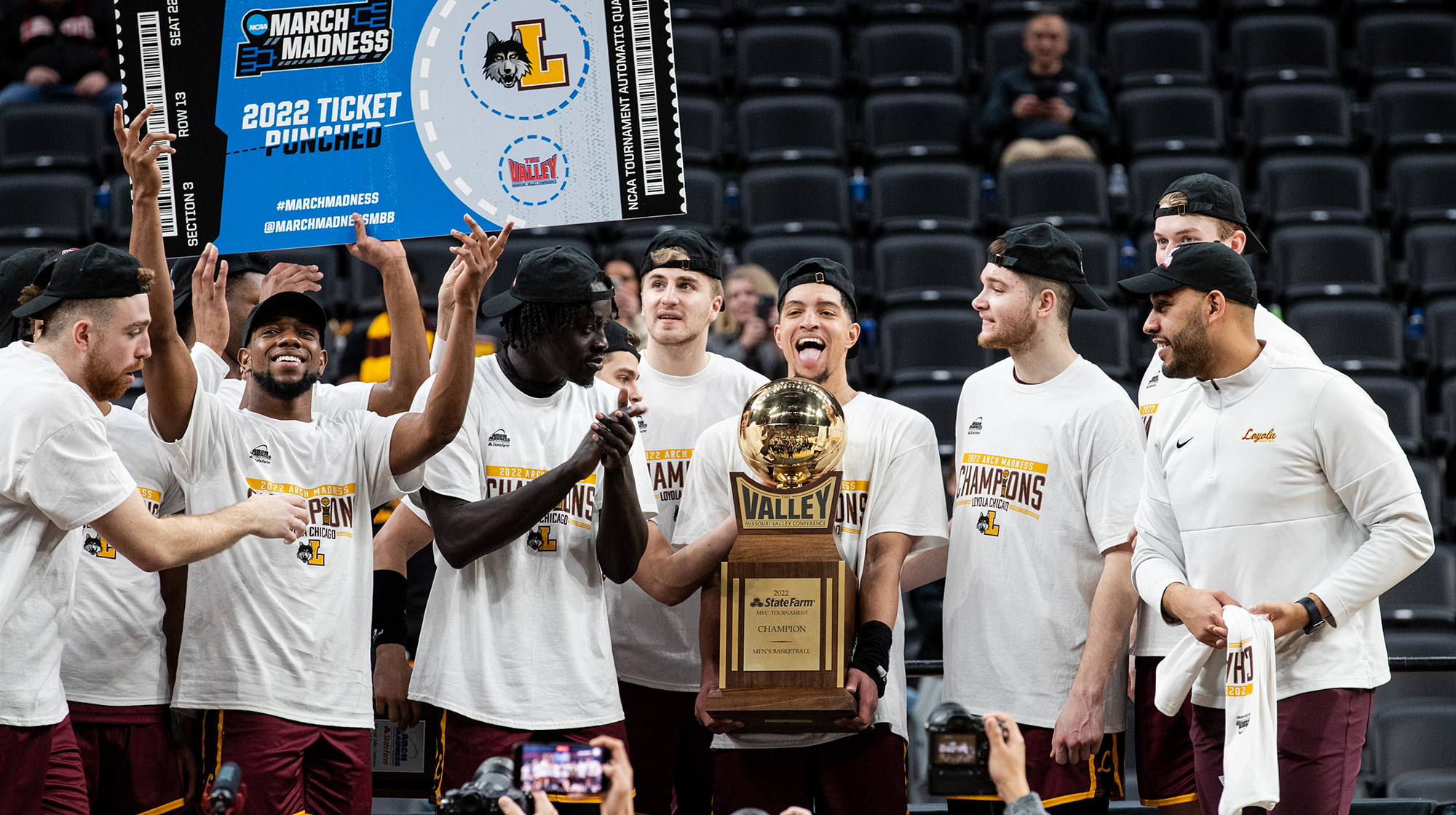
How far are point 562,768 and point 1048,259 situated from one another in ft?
7.09

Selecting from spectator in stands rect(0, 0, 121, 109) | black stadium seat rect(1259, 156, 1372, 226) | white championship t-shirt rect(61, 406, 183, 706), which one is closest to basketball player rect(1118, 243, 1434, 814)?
white championship t-shirt rect(61, 406, 183, 706)

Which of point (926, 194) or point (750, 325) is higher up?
point (926, 194)

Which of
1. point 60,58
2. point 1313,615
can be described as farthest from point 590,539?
point 60,58

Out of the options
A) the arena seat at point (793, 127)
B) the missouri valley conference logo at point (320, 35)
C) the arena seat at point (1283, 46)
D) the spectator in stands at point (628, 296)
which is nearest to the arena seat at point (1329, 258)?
the arena seat at point (1283, 46)

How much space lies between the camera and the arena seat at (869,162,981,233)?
8.05 m

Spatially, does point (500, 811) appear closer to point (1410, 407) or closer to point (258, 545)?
point (258, 545)

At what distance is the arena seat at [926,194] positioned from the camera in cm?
805

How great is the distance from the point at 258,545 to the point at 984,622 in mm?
1843

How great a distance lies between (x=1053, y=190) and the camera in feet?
25.6

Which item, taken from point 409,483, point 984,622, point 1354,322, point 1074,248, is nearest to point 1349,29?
point 1354,322

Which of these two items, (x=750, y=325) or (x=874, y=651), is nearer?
(x=874, y=651)

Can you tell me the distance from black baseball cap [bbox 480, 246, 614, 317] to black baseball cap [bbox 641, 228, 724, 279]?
588mm

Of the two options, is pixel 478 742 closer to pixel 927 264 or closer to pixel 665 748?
pixel 665 748

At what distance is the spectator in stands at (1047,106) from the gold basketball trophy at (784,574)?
5.13 m
